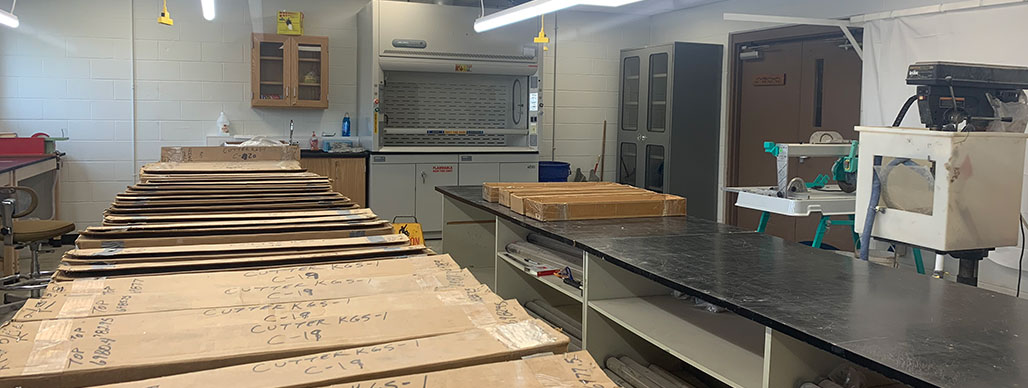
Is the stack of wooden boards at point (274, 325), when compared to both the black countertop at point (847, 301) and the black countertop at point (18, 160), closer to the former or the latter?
the black countertop at point (847, 301)

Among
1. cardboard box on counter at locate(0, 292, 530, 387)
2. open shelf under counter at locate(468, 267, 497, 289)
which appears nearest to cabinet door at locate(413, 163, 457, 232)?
open shelf under counter at locate(468, 267, 497, 289)

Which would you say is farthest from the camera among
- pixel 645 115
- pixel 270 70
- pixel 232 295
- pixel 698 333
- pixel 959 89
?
pixel 645 115

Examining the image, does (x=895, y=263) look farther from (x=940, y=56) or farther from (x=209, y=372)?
(x=209, y=372)

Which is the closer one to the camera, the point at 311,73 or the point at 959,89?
the point at 959,89

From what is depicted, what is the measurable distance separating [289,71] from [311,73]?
0.21 meters

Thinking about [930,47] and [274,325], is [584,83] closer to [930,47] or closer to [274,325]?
[930,47]

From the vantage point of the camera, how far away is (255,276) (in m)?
1.55

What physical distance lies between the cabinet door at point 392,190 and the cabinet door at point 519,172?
0.86 m

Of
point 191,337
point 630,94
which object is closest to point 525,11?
point 630,94

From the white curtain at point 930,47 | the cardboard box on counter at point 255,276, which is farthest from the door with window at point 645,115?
the cardboard box on counter at point 255,276

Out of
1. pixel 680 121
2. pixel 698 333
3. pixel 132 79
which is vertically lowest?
pixel 698 333

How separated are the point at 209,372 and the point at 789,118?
6.01 metres

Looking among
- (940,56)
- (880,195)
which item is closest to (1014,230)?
(880,195)

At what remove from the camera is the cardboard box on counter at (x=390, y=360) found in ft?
3.22
